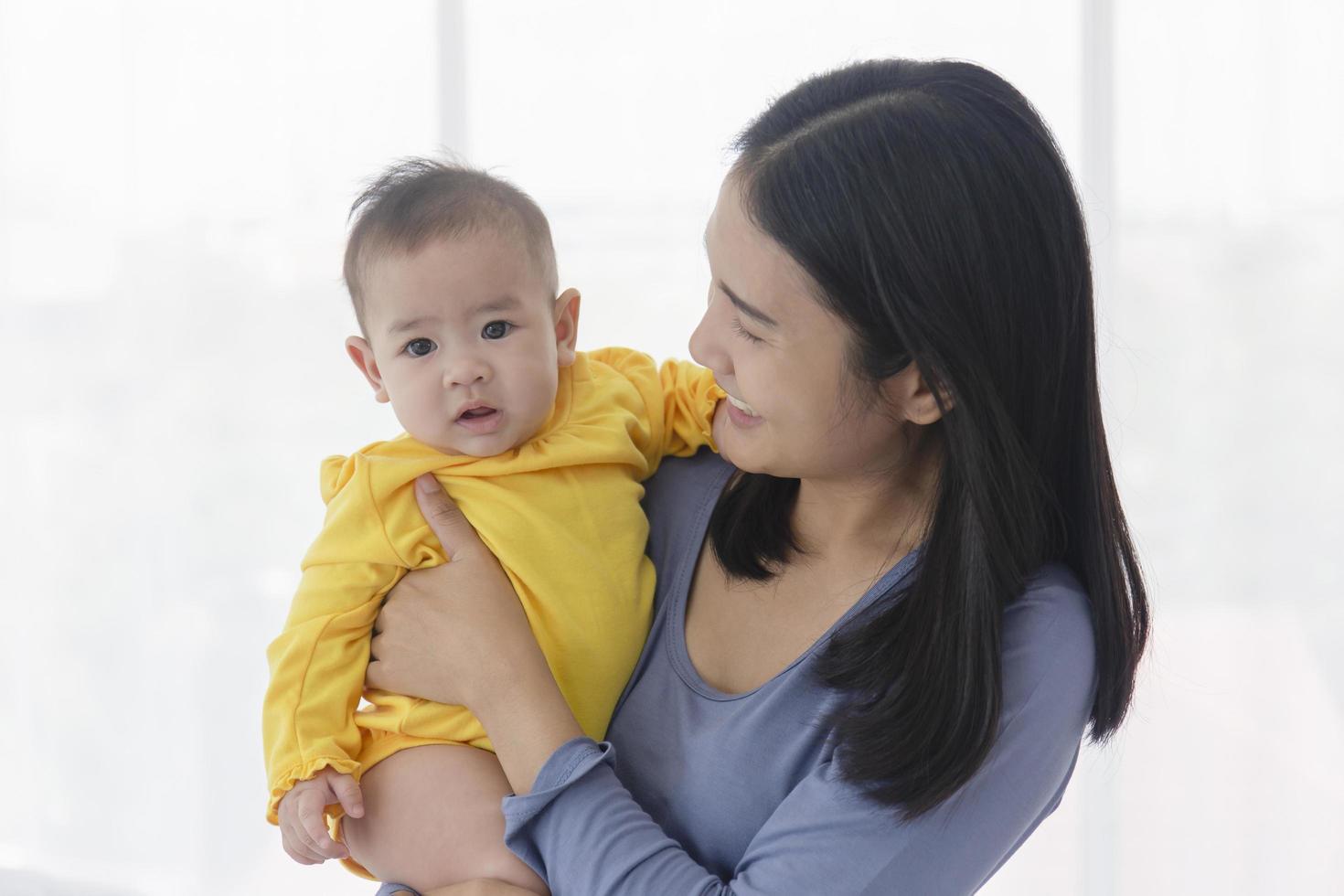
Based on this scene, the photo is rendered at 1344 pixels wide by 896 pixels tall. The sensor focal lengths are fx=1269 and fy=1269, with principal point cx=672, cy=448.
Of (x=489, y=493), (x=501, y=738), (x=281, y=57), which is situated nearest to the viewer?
(x=501, y=738)

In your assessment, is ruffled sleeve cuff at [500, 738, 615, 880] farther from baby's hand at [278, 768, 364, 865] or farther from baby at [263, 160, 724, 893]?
baby's hand at [278, 768, 364, 865]

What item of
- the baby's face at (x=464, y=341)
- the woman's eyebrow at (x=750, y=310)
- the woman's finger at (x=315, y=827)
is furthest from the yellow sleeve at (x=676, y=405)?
the woman's finger at (x=315, y=827)

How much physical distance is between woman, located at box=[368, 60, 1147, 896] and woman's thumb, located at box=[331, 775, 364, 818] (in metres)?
0.10

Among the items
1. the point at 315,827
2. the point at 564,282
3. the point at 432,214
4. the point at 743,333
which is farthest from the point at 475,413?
the point at 564,282

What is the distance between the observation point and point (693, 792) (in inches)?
44.3

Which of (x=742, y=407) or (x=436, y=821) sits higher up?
(x=742, y=407)

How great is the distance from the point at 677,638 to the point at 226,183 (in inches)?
82.2

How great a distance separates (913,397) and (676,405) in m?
0.36

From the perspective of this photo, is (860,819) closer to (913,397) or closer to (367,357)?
(913,397)

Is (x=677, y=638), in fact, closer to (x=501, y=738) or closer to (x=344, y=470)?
(x=501, y=738)

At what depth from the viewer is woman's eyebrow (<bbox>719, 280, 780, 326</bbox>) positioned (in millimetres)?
1043

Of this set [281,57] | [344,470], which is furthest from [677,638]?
[281,57]

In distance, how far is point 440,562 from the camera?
122cm

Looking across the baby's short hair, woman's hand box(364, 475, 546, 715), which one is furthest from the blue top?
the baby's short hair
